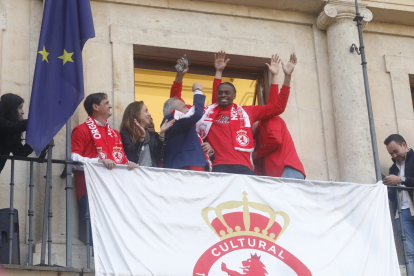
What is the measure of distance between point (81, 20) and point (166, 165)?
1.65 m

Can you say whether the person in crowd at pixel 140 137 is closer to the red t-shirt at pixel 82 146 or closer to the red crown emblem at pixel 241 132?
the red t-shirt at pixel 82 146

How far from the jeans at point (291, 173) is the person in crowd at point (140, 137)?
129 cm

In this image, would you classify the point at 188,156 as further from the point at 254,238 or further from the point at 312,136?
the point at 312,136

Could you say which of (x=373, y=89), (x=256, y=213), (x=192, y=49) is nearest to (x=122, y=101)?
(x=192, y=49)

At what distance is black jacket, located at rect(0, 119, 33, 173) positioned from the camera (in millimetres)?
7586

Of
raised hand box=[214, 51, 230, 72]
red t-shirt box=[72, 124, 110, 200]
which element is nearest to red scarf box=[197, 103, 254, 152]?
raised hand box=[214, 51, 230, 72]

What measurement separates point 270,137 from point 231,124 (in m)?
0.44

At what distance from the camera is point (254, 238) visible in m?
7.80

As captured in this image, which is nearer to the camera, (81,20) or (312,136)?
(81,20)

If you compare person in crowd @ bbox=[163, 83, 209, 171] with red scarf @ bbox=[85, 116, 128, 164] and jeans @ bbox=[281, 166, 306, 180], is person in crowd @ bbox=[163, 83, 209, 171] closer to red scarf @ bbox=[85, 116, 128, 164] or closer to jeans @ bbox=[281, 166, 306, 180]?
red scarf @ bbox=[85, 116, 128, 164]

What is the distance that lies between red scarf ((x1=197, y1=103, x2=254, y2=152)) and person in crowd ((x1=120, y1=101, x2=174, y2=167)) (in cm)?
56

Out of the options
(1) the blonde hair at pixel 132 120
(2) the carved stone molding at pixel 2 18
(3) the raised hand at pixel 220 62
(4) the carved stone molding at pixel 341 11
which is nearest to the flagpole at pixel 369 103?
(4) the carved stone molding at pixel 341 11

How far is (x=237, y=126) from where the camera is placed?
8.66 meters

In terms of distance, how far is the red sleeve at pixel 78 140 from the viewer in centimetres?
815
